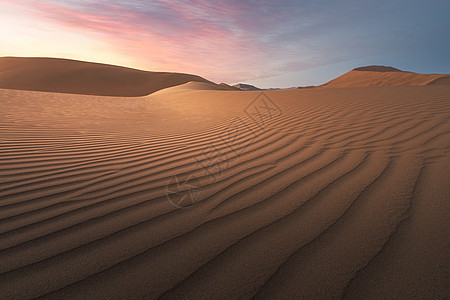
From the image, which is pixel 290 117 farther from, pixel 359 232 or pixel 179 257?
pixel 179 257

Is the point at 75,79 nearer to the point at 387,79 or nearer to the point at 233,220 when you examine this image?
the point at 233,220

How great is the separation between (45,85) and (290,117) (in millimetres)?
40694

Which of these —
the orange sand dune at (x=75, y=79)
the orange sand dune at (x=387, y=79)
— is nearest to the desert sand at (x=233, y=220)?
the orange sand dune at (x=75, y=79)

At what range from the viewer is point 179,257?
1192 millimetres

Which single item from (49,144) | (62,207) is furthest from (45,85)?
(62,207)

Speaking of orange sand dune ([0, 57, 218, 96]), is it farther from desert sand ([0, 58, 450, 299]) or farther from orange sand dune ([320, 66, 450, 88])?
desert sand ([0, 58, 450, 299])

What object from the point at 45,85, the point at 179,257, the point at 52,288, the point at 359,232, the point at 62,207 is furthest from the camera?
the point at 45,85

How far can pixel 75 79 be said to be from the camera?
37.2 metres

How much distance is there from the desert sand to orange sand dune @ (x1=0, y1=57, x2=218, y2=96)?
34.6 m

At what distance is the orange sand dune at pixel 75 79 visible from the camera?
34156 millimetres

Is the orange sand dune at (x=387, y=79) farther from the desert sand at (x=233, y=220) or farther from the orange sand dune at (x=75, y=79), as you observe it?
the desert sand at (x=233, y=220)

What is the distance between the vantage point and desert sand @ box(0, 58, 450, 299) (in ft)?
3.41

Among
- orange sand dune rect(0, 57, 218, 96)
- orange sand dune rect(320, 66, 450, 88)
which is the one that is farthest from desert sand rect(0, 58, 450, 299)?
orange sand dune rect(320, 66, 450, 88)

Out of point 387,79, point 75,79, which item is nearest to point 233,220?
point 75,79
